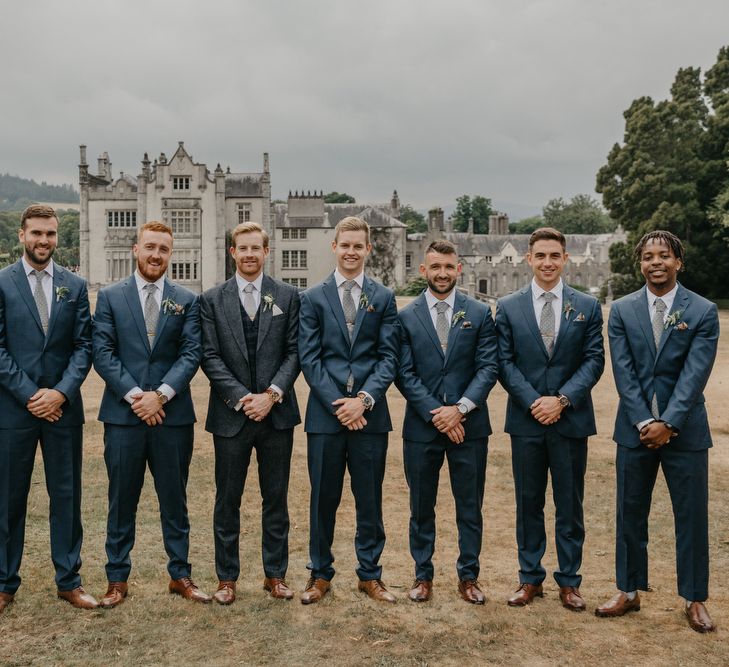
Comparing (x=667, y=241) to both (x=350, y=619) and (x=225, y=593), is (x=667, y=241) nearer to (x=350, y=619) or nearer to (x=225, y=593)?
(x=350, y=619)

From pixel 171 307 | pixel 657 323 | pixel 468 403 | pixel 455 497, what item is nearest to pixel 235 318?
pixel 171 307

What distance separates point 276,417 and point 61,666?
2.17 meters

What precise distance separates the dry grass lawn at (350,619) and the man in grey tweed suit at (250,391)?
1.48 ft

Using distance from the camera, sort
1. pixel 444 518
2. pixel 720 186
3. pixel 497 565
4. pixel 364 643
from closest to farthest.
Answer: pixel 364 643, pixel 497 565, pixel 444 518, pixel 720 186

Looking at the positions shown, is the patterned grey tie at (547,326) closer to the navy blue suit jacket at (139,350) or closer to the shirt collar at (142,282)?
the navy blue suit jacket at (139,350)

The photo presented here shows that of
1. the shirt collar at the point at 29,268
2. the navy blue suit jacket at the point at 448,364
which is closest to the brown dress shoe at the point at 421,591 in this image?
the navy blue suit jacket at the point at 448,364

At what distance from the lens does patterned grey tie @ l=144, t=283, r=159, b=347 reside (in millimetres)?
5816

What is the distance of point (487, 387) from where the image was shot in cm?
586

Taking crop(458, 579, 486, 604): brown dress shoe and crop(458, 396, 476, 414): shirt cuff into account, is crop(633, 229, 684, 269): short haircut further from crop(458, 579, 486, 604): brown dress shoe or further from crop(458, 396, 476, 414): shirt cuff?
crop(458, 579, 486, 604): brown dress shoe

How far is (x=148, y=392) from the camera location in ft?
18.4

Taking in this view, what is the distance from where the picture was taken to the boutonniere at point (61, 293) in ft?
18.8

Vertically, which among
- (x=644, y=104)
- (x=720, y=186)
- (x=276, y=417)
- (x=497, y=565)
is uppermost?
(x=644, y=104)

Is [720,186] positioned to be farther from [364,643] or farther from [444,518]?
[364,643]

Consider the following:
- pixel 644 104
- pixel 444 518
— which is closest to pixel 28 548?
pixel 444 518
